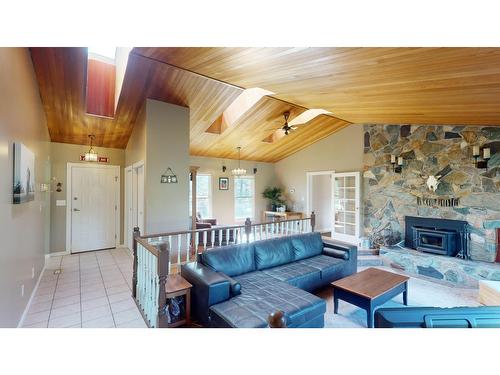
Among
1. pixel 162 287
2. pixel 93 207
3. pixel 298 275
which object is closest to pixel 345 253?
pixel 298 275

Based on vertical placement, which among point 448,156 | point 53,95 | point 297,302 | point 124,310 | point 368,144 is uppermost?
point 53,95

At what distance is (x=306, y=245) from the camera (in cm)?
406

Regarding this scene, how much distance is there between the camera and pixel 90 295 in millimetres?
3365

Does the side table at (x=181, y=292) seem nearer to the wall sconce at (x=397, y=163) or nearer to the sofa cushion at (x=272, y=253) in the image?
the sofa cushion at (x=272, y=253)

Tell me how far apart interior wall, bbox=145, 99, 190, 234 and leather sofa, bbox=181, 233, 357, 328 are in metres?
1.72

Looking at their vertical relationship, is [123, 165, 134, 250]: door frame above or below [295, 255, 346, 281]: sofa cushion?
above

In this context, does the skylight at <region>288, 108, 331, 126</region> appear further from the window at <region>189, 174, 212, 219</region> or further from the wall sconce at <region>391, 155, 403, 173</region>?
the window at <region>189, 174, 212, 219</region>

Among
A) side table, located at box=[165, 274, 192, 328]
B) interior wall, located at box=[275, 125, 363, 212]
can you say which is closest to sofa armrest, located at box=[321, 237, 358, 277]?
side table, located at box=[165, 274, 192, 328]

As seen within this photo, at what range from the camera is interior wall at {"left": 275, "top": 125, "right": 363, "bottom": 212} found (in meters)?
6.55

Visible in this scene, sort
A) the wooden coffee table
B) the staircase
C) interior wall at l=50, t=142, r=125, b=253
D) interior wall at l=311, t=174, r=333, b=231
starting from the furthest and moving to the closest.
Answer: interior wall at l=311, t=174, r=333, b=231 → interior wall at l=50, t=142, r=125, b=253 → the staircase → the wooden coffee table

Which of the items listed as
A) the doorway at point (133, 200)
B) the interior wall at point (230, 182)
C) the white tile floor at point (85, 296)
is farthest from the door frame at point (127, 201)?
the interior wall at point (230, 182)
